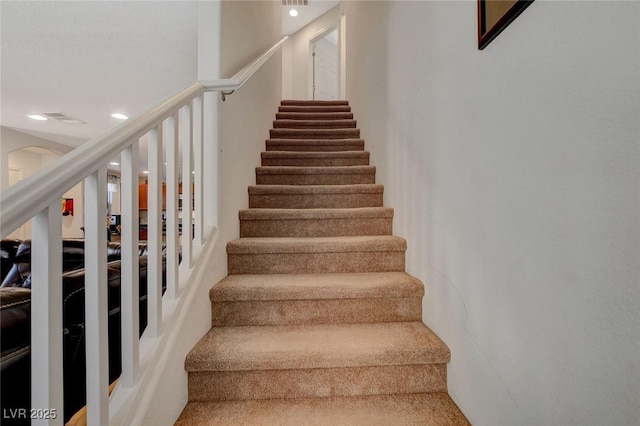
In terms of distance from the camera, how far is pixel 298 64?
611cm

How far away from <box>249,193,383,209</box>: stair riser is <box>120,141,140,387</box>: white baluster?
123 centimetres

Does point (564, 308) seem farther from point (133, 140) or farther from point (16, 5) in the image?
point (16, 5)

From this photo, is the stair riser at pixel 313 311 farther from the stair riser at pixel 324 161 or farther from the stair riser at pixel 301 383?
the stair riser at pixel 324 161

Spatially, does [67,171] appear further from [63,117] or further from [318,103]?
[63,117]

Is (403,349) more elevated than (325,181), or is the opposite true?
(325,181)

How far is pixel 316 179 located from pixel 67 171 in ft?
5.87

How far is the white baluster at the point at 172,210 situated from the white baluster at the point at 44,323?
46 centimetres

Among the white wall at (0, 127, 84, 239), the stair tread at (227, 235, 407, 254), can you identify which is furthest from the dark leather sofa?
the white wall at (0, 127, 84, 239)

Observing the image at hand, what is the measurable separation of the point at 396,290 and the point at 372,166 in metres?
1.22

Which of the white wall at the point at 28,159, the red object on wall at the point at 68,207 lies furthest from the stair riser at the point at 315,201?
the red object on wall at the point at 68,207

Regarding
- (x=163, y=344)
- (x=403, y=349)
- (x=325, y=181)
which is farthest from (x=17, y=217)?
(x=325, y=181)

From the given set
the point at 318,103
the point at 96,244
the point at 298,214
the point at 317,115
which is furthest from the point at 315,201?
the point at 318,103

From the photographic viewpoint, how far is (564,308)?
65 centimetres

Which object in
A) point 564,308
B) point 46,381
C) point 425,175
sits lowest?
point 46,381
